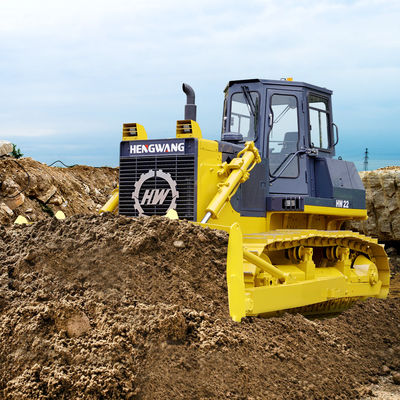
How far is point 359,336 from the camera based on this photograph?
7.38m

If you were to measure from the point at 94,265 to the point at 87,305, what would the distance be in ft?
1.56

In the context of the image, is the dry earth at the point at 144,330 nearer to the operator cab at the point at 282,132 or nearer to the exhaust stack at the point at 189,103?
the exhaust stack at the point at 189,103

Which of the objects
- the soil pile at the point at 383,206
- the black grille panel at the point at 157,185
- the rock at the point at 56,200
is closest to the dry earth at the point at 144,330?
the black grille panel at the point at 157,185

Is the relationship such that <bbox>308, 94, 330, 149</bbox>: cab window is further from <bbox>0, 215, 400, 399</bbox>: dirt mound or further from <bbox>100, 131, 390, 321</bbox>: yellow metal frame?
<bbox>0, 215, 400, 399</bbox>: dirt mound

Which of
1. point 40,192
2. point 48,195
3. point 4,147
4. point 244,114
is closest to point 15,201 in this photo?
point 40,192

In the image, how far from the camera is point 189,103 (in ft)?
23.6

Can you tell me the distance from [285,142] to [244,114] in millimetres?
674

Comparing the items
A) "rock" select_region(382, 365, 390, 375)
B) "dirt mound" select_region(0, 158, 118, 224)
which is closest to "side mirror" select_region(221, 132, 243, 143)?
"rock" select_region(382, 365, 390, 375)

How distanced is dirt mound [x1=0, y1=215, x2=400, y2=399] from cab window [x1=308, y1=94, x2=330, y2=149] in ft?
10.2

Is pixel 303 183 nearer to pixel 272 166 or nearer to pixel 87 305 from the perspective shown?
pixel 272 166

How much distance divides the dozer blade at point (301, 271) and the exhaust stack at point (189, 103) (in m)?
1.67

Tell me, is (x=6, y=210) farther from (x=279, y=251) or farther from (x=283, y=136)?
(x=279, y=251)

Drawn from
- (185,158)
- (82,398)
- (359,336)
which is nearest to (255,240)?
(185,158)

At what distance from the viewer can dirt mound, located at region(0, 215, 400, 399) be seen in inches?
173
